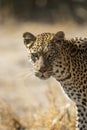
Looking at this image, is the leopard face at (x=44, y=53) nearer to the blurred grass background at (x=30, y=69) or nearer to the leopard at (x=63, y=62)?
the leopard at (x=63, y=62)

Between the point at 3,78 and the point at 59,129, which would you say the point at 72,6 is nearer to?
the point at 3,78

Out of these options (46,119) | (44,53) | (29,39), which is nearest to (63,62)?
(44,53)

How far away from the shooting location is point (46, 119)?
12.2m

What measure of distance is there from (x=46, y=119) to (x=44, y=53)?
271 centimetres

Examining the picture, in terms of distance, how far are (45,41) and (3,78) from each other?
9.91 m

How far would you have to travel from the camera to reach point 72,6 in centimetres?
2902

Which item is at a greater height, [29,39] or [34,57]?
[29,39]

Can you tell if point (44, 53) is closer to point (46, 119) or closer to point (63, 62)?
point (63, 62)

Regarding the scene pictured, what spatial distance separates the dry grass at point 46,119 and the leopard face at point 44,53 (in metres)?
2.04

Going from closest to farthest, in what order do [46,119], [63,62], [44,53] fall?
[44,53], [63,62], [46,119]

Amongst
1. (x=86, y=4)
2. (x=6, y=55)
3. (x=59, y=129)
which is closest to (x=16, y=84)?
(x=6, y=55)

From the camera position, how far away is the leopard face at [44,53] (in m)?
9.66

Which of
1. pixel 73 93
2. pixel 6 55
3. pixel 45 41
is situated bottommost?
pixel 6 55

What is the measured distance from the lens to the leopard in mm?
9711
